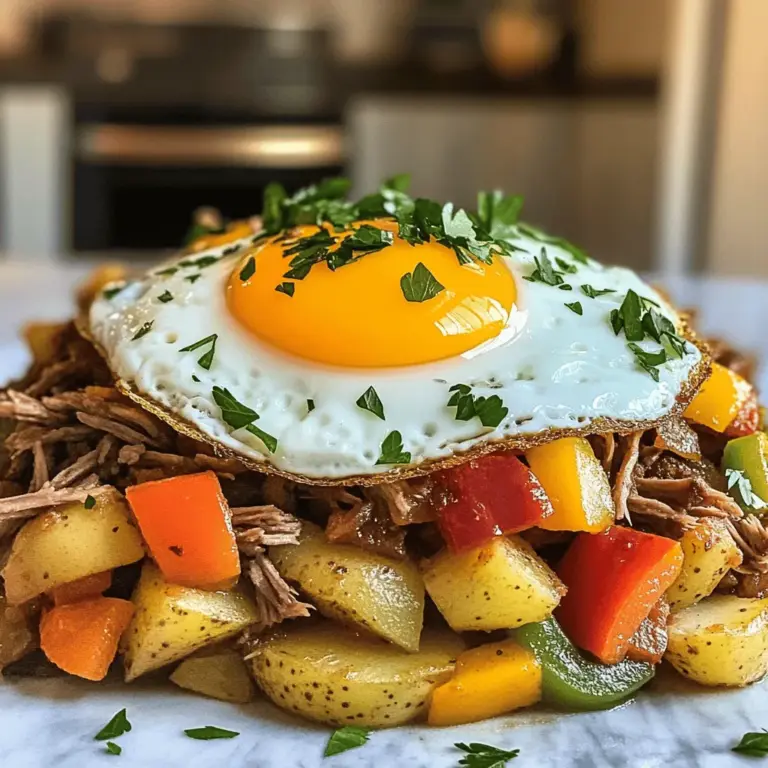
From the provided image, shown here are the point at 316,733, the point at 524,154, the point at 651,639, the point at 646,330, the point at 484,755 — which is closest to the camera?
the point at 484,755

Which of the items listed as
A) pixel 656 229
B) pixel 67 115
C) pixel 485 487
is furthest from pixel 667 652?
pixel 67 115

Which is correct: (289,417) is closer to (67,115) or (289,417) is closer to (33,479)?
(33,479)

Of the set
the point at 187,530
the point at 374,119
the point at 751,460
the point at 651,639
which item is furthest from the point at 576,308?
the point at 374,119

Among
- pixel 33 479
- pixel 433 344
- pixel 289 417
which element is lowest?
pixel 33 479

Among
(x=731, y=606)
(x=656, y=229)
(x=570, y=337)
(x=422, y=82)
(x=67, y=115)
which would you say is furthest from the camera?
(x=422, y=82)

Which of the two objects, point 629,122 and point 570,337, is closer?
point 570,337

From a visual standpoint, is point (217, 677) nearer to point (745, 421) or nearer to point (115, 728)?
point (115, 728)
